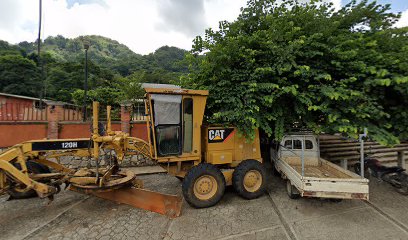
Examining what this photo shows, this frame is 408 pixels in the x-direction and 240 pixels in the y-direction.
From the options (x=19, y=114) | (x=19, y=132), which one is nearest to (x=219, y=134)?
(x=19, y=132)

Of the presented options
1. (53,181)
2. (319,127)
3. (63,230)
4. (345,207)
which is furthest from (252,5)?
(63,230)

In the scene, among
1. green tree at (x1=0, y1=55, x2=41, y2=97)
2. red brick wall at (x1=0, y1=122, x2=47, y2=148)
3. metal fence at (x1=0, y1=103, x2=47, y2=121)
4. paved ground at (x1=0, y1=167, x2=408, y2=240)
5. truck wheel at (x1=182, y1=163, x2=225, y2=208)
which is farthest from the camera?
green tree at (x1=0, y1=55, x2=41, y2=97)

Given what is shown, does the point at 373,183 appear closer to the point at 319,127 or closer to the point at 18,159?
the point at 319,127

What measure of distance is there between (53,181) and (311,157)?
22.6 ft

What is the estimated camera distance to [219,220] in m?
4.04

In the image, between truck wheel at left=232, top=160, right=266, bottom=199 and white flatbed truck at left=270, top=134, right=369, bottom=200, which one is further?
truck wheel at left=232, top=160, right=266, bottom=199

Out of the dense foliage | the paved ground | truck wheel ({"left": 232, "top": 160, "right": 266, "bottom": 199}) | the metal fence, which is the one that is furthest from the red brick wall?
truck wheel ({"left": 232, "top": 160, "right": 266, "bottom": 199})

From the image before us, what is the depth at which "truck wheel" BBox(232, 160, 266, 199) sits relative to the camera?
4789mm

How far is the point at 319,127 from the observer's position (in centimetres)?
483

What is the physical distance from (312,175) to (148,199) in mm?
4322

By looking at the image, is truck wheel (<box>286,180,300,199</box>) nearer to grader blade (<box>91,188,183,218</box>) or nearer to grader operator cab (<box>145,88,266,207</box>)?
grader operator cab (<box>145,88,266,207</box>)

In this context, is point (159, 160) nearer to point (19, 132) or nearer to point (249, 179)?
point (249, 179)

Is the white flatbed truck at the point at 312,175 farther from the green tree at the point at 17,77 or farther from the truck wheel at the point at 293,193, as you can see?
the green tree at the point at 17,77

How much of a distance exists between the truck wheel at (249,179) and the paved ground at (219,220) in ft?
0.79
